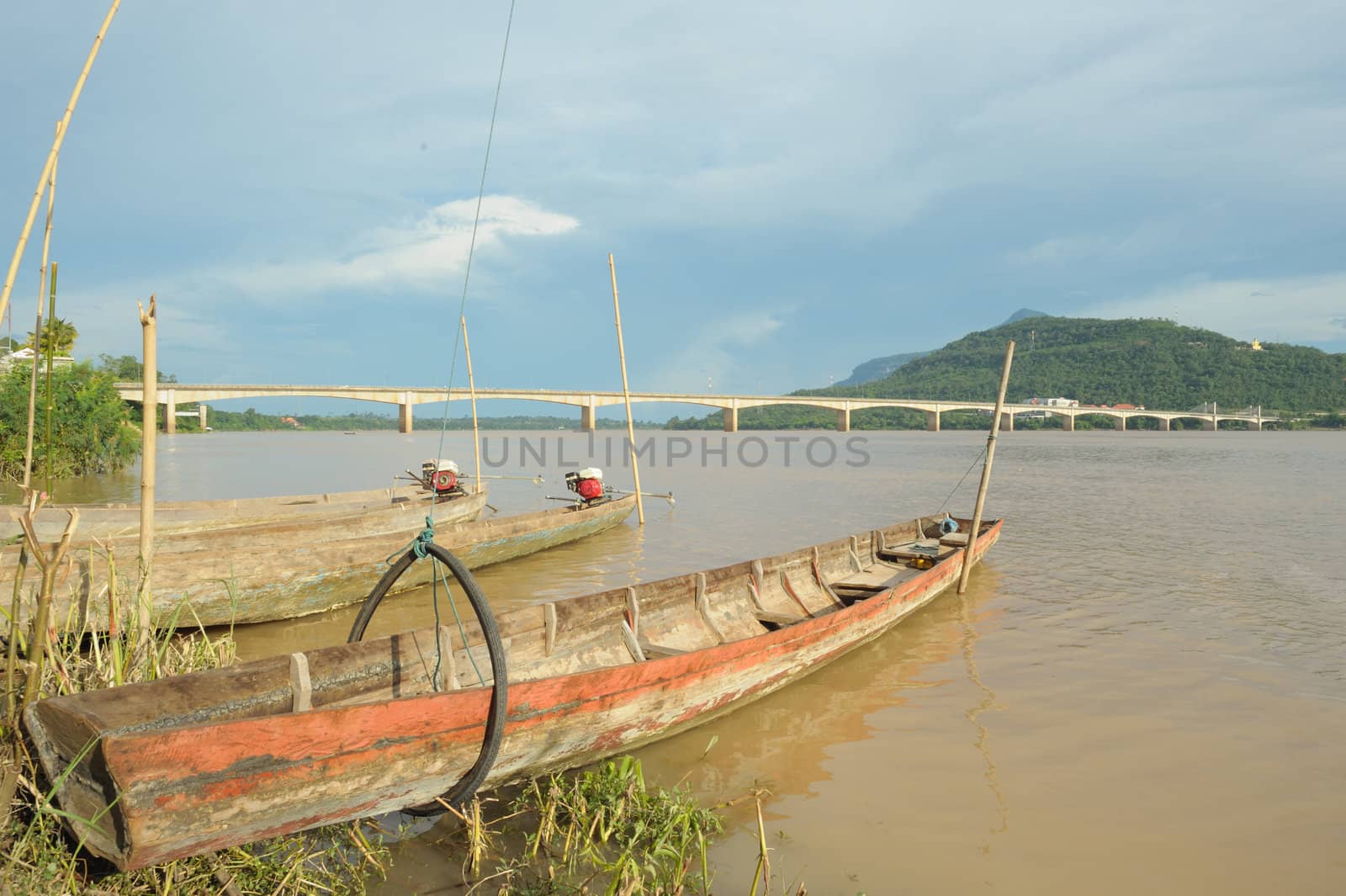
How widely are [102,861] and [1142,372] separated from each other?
11392cm

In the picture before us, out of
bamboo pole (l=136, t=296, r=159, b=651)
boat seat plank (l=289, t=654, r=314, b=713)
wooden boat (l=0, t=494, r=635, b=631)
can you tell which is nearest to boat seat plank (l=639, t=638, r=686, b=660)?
boat seat plank (l=289, t=654, r=314, b=713)

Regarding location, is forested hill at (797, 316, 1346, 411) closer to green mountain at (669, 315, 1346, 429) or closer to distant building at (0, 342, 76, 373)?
green mountain at (669, 315, 1346, 429)

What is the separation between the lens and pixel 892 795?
471 centimetres

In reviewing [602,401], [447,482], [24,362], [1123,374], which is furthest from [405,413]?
[1123,374]

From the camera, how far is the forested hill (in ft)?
295

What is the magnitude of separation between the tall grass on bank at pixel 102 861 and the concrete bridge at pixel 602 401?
5184 centimetres

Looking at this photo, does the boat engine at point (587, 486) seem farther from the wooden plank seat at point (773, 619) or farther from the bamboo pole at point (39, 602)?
the bamboo pole at point (39, 602)

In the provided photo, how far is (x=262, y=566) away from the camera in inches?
293

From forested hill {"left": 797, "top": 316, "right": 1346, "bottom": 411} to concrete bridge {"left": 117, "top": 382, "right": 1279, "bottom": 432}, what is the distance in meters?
5.15

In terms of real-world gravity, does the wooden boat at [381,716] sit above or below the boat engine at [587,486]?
below

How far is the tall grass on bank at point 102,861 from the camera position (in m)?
2.92

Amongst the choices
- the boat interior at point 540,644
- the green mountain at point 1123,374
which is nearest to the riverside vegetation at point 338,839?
the boat interior at point 540,644

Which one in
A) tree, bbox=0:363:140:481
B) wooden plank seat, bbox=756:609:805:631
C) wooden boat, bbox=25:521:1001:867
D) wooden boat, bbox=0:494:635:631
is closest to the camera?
wooden boat, bbox=25:521:1001:867

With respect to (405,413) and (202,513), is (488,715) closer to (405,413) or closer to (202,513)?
(202,513)
